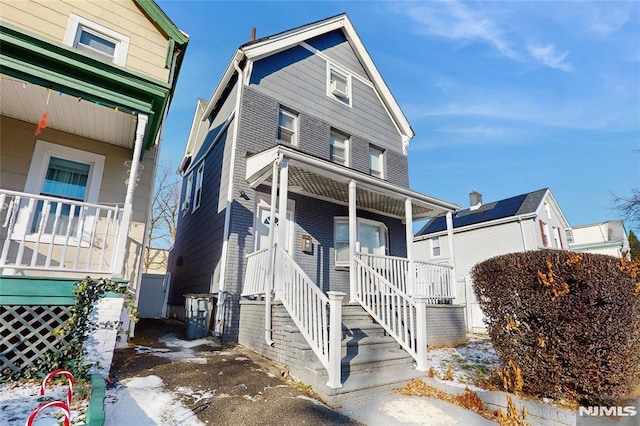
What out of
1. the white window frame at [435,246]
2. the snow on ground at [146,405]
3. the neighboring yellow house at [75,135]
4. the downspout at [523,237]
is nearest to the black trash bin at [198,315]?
the neighboring yellow house at [75,135]

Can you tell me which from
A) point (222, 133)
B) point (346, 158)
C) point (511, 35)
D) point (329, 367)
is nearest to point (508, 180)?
point (511, 35)

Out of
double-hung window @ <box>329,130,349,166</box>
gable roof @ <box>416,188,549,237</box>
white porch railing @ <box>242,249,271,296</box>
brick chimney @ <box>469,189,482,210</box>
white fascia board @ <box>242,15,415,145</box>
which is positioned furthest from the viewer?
brick chimney @ <box>469,189,482,210</box>

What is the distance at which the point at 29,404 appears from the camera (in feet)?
9.81

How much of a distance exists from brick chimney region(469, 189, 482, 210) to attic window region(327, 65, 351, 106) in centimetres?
1441

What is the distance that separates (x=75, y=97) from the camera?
4730 mm

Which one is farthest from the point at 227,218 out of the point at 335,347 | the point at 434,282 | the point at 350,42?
the point at 350,42

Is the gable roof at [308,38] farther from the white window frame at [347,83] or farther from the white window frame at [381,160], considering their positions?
the white window frame at [381,160]

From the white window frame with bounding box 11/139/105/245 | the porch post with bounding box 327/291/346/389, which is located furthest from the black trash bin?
the porch post with bounding box 327/291/346/389

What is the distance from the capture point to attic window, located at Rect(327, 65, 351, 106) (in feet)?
33.3

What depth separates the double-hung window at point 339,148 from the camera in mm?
9883

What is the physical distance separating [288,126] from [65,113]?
5156 mm

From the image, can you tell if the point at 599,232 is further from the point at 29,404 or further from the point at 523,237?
the point at 29,404

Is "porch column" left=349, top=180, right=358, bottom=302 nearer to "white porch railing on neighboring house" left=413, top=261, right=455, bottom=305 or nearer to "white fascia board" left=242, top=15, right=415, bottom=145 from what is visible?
"white porch railing on neighboring house" left=413, top=261, right=455, bottom=305

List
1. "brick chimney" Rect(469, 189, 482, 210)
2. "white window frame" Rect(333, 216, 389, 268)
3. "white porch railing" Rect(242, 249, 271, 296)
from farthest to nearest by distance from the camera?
"brick chimney" Rect(469, 189, 482, 210) < "white window frame" Rect(333, 216, 389, 268) < "white porch railing" Rect(242, 249, 271, 296)
